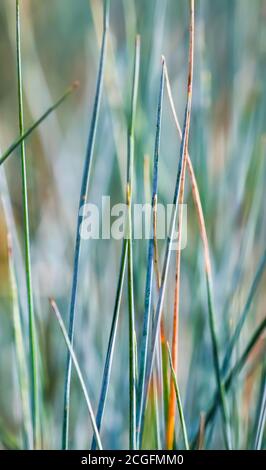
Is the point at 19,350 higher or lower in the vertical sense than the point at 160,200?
lower

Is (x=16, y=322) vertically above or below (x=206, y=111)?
below

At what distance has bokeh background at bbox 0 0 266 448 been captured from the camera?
0.54 meters

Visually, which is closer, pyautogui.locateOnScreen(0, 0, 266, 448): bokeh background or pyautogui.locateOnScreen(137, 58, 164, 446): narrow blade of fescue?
pyautogui.locateOnScreen(137, 58, 164, 446): narrow blade of fescue

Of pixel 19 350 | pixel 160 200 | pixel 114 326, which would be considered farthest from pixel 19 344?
pixel 160 200

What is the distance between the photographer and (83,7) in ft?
3.31

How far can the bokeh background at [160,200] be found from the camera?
0.54 meters

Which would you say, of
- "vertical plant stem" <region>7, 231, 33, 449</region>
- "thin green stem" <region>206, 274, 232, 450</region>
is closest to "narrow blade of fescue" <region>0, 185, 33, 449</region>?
"vertical plant stem" <region>7, 231, 33, 449</region>

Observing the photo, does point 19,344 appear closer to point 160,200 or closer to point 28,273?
point 28,273

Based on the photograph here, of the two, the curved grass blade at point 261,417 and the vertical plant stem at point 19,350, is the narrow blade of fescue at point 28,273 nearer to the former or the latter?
the vertical plant stem at point 19,350

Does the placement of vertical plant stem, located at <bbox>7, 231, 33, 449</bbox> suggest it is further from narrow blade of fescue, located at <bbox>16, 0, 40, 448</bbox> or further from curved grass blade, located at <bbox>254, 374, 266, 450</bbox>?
curved grass blade, located at <bbox>254, 374, 266, 450</bbox>

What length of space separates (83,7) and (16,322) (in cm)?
70

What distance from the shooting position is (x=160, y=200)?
1.99ft

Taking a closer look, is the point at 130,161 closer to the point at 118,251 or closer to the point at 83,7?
the point at 118,251

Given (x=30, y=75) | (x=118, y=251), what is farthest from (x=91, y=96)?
(x=118, y=251)
